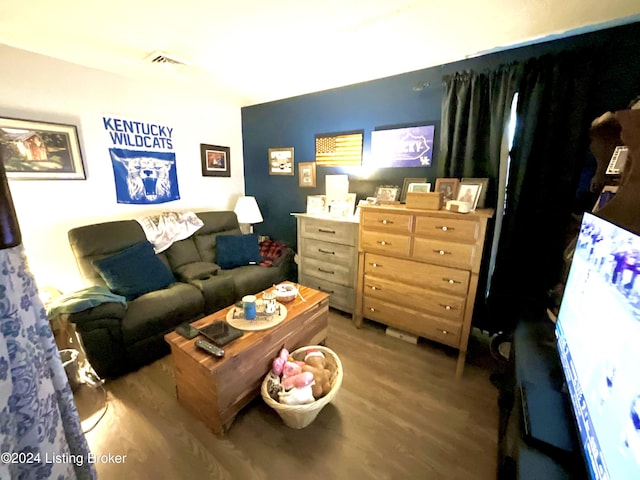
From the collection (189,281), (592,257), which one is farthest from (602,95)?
(189,281)

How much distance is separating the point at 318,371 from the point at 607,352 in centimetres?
120

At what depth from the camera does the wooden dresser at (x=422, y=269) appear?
6.03 ft

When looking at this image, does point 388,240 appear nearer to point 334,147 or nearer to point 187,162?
point 334,147

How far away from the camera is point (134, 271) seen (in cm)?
215

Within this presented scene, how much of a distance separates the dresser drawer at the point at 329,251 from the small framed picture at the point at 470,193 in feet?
3.22

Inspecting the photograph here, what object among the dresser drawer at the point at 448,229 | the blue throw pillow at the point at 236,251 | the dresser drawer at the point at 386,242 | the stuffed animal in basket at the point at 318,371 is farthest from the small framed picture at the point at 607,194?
the blue throw pillow at the point at 236,251

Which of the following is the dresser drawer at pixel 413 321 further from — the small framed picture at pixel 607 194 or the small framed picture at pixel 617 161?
the small framed picture at pixel 617 161

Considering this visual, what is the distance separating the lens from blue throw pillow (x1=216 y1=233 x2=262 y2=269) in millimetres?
2822

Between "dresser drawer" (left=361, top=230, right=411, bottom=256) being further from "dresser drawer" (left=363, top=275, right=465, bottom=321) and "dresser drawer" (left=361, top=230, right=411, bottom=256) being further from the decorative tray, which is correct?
the decorative tray

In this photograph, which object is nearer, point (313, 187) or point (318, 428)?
point (318, 428)

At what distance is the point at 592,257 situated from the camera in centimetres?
97

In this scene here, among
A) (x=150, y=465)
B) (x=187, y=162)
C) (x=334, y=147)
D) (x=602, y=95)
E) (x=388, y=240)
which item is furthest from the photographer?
(x=187, y=162)

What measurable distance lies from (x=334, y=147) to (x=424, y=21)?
1.40 meters

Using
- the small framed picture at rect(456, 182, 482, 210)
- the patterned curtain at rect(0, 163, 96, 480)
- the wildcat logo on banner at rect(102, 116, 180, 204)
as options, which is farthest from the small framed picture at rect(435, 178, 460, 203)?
the wildcat logo on banner at rect(102, 116, 180, 204)
